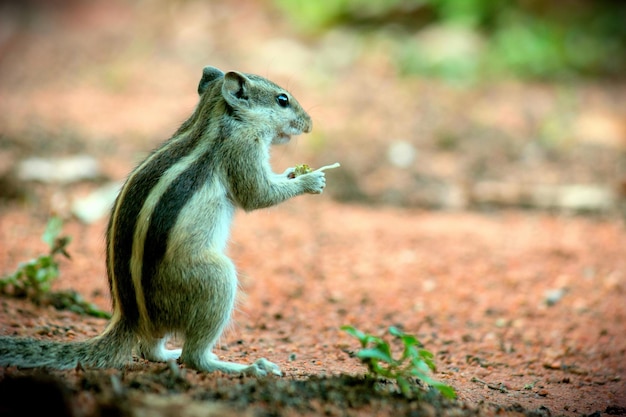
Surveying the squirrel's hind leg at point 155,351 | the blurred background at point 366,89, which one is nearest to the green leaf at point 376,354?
the squirrel's hind leg at point 155,351

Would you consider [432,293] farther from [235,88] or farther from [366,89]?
[366,89]

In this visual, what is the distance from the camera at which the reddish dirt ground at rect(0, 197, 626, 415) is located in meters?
4.65

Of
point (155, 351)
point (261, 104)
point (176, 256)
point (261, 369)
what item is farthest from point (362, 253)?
point (176, 256)

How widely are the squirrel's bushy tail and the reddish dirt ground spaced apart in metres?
0.77

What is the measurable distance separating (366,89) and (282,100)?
8.67 meters

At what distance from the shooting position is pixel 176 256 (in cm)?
380

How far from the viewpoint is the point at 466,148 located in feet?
34.9

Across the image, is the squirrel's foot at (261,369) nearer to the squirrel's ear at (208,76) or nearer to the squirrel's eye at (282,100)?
the squirrel's eye at (282,100)

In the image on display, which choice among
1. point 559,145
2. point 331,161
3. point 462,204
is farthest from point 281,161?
point 559,145

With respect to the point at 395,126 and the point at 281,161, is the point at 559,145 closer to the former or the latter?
the point at 395,126

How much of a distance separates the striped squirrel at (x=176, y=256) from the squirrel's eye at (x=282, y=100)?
1.69ft

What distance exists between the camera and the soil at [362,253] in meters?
3.53

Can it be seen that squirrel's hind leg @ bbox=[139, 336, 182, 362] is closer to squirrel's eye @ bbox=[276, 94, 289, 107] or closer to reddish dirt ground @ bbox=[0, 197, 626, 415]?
reddish dirt ground @ bbox=[0, 197, 626, 415]

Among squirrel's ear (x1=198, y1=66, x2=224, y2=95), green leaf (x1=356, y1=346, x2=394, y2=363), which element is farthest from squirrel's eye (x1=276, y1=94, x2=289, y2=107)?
green leaf (x1=356, y1=346, x2=394, y2=363)
